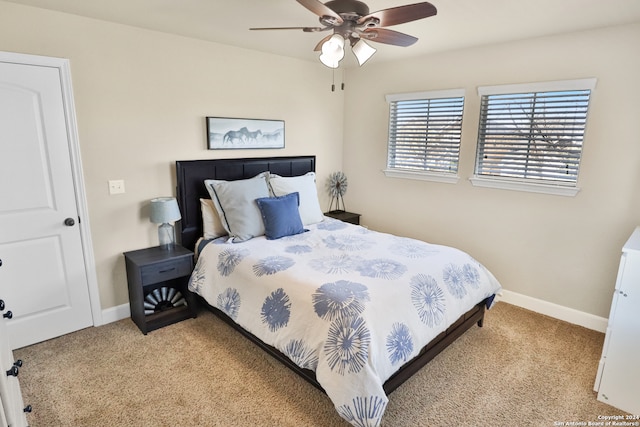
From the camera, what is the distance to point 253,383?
7.68 ft

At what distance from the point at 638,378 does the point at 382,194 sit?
Answer: 2.80 m

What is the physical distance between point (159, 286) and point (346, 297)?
78.3 inches

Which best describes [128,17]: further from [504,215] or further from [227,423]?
[504,215]

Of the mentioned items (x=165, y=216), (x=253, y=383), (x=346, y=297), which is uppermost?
(x=165, y=216)

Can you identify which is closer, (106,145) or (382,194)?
(106,145)

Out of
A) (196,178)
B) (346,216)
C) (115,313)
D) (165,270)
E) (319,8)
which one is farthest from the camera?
(346,216)

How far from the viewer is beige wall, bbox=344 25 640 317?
2732 millimetres

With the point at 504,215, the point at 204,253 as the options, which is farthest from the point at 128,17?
the point at 504,215

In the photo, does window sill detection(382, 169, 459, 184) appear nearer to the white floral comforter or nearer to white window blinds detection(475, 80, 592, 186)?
white window blinds detection(475, 80, 592, 186)

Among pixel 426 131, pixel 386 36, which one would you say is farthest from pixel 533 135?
pixel 386 36

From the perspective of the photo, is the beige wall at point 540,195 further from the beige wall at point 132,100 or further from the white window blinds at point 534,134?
the beige wall at point 132,100

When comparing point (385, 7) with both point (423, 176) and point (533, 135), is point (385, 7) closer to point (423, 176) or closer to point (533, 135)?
point (533, 135)

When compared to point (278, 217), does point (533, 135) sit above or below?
above

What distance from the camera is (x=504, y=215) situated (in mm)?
3377
